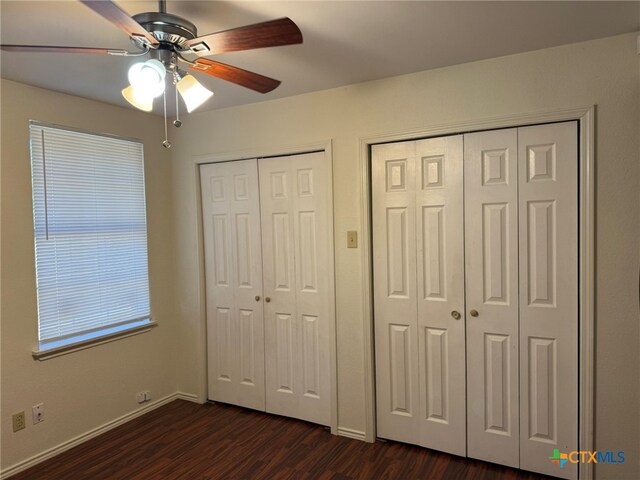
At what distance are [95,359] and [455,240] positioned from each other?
8.71 ft

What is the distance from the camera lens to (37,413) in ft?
8.81

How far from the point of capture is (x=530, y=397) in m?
2.43

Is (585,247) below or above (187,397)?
above

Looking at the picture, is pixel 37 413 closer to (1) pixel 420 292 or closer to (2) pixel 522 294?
(1) pixel 420 292

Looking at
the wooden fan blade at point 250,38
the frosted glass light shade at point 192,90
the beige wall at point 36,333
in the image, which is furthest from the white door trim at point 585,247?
the beige wall at point 36,333

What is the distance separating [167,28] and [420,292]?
202 centimetres

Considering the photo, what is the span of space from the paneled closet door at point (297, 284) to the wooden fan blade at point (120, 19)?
63.2 inches

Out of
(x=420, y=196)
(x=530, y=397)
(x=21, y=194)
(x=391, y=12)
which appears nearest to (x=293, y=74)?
(x=391, y=12)

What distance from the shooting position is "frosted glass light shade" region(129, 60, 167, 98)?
5.02 ft

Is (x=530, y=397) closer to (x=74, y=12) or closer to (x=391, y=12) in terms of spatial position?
(x=391, y=12)

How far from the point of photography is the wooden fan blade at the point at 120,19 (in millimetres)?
1213

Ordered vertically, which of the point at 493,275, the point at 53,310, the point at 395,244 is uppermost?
the point at 395,244

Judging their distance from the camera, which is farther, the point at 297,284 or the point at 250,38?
the point at 297,284

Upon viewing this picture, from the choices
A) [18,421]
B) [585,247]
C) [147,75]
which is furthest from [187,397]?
[585,247]
